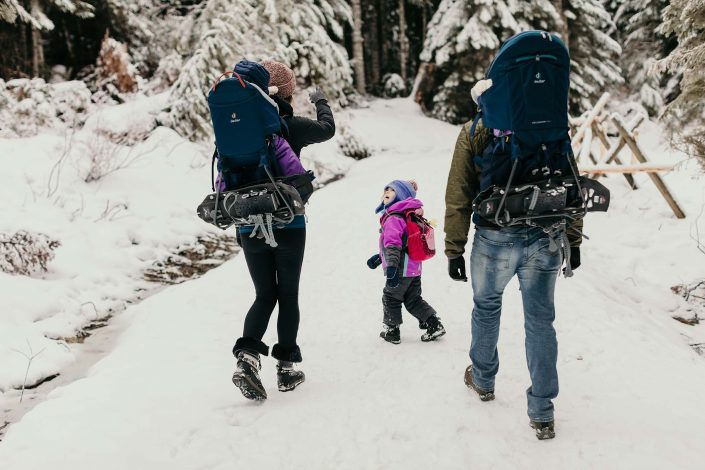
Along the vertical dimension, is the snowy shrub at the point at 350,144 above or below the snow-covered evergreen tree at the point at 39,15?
below

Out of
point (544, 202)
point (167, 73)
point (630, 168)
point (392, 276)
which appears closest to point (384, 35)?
point (167, 73)

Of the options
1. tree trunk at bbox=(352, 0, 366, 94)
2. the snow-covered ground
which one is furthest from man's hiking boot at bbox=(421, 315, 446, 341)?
tree trunk at bbox=(352, 0, 366, 94)

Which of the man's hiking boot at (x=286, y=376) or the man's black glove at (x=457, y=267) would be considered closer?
the man's black glove at (x=457, y=267)

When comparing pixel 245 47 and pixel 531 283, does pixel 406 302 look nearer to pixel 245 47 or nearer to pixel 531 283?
pixel 531 283

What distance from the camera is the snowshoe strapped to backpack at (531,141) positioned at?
2645 millimetres

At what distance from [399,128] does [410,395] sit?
17.2 metres

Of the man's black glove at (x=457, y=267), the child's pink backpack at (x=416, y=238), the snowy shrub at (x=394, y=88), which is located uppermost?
the man's black glove at (x=457, y=267)

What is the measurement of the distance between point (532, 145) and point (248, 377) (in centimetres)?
229

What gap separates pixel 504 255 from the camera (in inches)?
117

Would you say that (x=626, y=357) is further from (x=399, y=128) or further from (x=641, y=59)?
(x=641, y=59)

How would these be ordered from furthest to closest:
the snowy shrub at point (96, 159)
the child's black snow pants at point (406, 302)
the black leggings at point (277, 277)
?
1. the snowy shrub at point (96, 159)
2. the child's black snow pants at point (406, 302)
3. the black leggings at point (277, 277)

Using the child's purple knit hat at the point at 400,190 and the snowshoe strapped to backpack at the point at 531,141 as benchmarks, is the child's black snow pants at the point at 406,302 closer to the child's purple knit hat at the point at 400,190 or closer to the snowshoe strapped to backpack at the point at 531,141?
the child's purple knit hat at the point at 400,190

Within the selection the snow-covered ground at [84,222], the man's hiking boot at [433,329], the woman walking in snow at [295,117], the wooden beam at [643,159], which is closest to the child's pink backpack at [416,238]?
the man's hiking boot at [433,329]

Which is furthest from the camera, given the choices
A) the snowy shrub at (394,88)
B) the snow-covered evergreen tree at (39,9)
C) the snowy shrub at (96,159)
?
the snowy shrub at (394,88)
